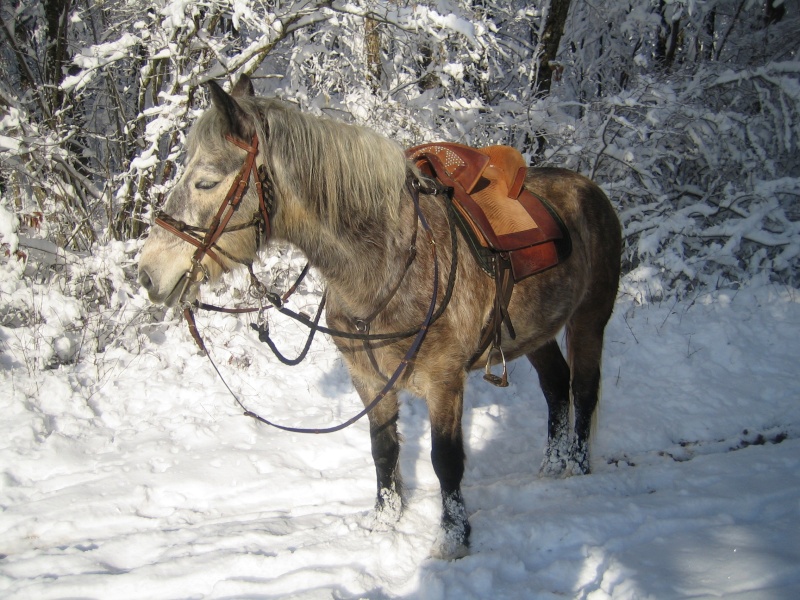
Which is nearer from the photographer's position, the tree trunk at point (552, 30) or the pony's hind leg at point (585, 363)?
the pony's hind leg at point (585, 363)

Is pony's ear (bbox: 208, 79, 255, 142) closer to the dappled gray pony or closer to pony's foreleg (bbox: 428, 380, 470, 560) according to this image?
the dappled gray pony

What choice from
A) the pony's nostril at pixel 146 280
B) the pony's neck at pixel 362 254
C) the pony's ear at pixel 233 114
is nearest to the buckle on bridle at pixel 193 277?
the pony's nostril at pixel 146 280

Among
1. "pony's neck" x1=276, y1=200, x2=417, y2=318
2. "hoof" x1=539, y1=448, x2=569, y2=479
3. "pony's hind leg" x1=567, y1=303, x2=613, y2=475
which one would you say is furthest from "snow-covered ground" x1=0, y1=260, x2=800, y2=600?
"pony's neck" x1=276, y1=200, x2=417, y2=318

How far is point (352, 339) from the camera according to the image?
2.59 metres

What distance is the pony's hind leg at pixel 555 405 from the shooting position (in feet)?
11.5

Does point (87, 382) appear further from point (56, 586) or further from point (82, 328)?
point (56, 586)

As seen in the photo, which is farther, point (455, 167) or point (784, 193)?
point (784, 193)

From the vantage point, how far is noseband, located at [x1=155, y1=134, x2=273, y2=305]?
78.8 inches

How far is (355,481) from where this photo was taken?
3.33 m

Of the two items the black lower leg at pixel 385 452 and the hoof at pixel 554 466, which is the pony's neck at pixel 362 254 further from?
the hoof at pixel 554 466

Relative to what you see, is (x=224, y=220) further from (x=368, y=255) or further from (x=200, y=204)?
(x=368, y=255)

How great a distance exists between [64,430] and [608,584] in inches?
145

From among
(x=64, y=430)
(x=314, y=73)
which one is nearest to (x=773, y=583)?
(x=64, y=430)

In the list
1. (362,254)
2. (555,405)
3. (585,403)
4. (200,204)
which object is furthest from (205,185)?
(585,403)
